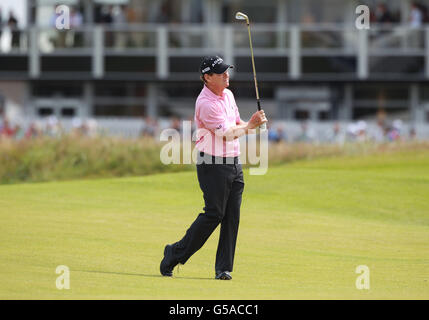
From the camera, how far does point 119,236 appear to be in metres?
12.5

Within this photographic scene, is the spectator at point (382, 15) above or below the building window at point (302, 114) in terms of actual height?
above

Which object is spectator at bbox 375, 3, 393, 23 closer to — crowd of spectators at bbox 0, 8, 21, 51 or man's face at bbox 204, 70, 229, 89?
crowd of spectators at bbox 0, 8, 21, 51

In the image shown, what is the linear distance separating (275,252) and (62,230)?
9.78 feet

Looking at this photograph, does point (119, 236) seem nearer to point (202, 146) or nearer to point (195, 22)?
point (202, 146)

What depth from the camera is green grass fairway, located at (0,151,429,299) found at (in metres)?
8.79

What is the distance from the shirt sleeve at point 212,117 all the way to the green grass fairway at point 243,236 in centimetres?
149

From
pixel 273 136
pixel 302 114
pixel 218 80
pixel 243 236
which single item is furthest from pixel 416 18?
pixel 218 80

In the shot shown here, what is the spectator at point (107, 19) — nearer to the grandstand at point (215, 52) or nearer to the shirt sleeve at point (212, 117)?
the grandstand at point (215, 52)

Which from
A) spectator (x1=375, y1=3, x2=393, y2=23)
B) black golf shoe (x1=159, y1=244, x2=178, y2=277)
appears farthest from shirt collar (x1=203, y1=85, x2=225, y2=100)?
spectator (x1=375, y1=3, x2=393, y2=23)

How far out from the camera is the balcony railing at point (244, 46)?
40.3 meters

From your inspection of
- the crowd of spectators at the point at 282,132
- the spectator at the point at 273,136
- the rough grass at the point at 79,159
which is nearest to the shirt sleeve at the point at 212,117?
the rough grass at the point at 79,159

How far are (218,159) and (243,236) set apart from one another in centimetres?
402

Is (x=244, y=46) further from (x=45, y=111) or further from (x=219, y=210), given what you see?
(x=219, y=210)

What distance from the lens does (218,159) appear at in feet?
29.9
